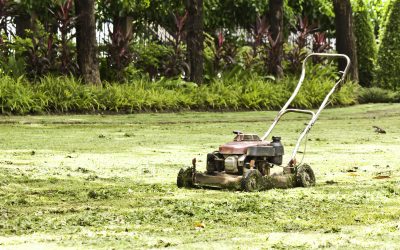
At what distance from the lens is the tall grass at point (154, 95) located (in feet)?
55.0

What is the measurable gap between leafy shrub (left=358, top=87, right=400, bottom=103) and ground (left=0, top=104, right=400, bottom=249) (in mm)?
9313

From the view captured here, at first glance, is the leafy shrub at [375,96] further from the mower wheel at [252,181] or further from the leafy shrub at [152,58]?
the mower wheel at [252,181]

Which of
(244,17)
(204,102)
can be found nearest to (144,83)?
(204,102)

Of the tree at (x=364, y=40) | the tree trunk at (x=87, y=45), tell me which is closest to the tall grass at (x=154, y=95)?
the tree trunk at (x=87, y=45)

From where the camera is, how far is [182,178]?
306 inches

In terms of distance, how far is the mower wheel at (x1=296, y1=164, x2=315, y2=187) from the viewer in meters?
7.89

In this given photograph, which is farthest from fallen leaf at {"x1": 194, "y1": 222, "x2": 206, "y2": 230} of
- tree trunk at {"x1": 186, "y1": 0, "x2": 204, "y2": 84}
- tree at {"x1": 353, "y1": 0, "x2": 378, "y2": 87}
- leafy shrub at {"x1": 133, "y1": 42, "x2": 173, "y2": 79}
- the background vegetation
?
tree at {"x1": 353, "y1": 0, "x2": 378, "y2": 87}

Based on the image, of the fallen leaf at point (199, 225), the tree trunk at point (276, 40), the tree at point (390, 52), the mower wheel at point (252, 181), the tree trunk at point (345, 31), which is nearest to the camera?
the fallen leaf at point (199, 225)

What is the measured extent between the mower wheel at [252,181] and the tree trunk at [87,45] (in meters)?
11.3

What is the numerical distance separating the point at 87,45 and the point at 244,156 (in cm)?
1142

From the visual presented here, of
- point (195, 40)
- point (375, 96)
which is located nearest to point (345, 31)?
point (375, 96)

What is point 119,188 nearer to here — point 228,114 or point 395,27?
point 228,114

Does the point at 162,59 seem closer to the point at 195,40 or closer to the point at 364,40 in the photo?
the point at 195,40

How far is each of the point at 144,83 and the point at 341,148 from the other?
7.85 m
